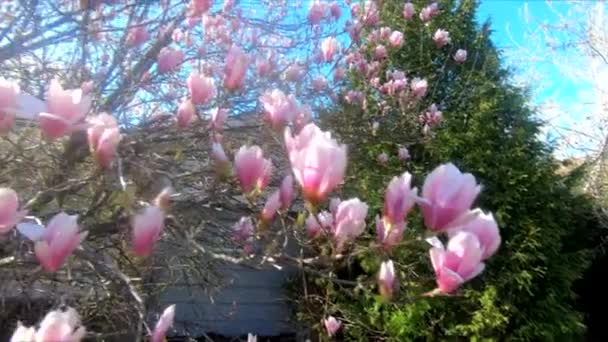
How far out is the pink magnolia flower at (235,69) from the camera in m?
2.20

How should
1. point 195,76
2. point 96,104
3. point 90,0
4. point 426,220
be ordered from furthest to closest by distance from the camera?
point 96,104, point 90,0, point 195,76, point 426,220

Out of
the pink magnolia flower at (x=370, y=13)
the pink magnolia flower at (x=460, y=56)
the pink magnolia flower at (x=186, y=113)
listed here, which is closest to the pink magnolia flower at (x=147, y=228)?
the pink magnolia flower at (x=186, y=113)

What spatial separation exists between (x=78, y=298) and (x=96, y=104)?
0.90 meters

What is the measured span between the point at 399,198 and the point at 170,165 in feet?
4.08

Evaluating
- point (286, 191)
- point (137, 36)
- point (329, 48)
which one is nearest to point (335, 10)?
point (329, 48)

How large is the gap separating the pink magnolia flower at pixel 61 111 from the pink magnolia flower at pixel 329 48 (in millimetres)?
2522

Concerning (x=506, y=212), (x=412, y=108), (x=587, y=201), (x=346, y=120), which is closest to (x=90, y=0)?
(x=346, y=120)

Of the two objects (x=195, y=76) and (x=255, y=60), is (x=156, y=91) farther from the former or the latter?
(x=195, y=76)

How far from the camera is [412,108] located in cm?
479

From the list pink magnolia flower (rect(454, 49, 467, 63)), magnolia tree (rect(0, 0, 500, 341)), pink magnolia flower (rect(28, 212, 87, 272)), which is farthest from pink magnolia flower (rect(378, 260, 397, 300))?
→ pink magnolia flower (rect(454, 49, 467, 63))

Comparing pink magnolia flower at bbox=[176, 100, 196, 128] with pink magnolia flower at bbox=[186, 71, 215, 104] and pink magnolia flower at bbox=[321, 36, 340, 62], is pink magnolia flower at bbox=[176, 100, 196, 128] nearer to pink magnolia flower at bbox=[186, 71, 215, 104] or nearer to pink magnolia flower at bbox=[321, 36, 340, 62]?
pink magnolia flower at bbox=[186, 71, 215, 104]

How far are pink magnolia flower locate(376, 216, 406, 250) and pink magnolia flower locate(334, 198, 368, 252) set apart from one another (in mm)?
47

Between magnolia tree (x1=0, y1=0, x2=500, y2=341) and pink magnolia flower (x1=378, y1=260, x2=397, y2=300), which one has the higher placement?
magnolia tree (x1=0, y1=0, x2=500, y2=341)

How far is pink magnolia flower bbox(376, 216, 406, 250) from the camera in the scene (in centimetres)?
147
